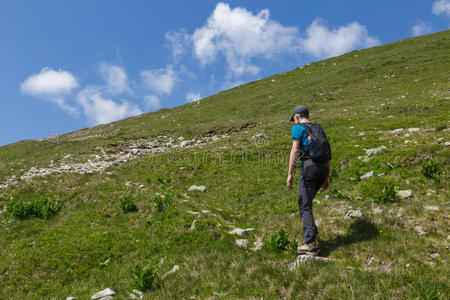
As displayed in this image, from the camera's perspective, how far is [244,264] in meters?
5.84

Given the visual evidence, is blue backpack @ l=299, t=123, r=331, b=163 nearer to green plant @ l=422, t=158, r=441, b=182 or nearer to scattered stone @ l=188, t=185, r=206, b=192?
green plant @ l=422, t=158, r=441, b=182

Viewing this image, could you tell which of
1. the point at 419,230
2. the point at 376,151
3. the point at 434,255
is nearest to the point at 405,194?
the point at 419,230

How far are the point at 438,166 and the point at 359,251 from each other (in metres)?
6.14

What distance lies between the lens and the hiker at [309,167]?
6.03 metres

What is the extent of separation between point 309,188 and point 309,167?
0.52 meters

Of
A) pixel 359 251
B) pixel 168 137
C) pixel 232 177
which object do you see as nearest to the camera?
pixel 359 251

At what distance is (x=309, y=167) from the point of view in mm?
6156

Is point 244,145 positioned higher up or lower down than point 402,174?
higher up

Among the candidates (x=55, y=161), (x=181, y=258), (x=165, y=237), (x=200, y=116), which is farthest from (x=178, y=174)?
(x=200, y=116)

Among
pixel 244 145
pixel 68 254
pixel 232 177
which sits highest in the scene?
pixel 244 145

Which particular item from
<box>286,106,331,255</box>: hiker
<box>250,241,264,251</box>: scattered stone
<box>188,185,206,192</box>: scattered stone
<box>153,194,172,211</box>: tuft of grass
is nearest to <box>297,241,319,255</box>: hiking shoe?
<box>286,106,331,255</box>: hiker

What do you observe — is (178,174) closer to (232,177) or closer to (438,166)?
(232,177)

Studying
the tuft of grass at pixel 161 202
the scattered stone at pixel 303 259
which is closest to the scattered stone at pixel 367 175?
the scattered stone at pixel 303 259

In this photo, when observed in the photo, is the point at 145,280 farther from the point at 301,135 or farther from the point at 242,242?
the point at 301,135
